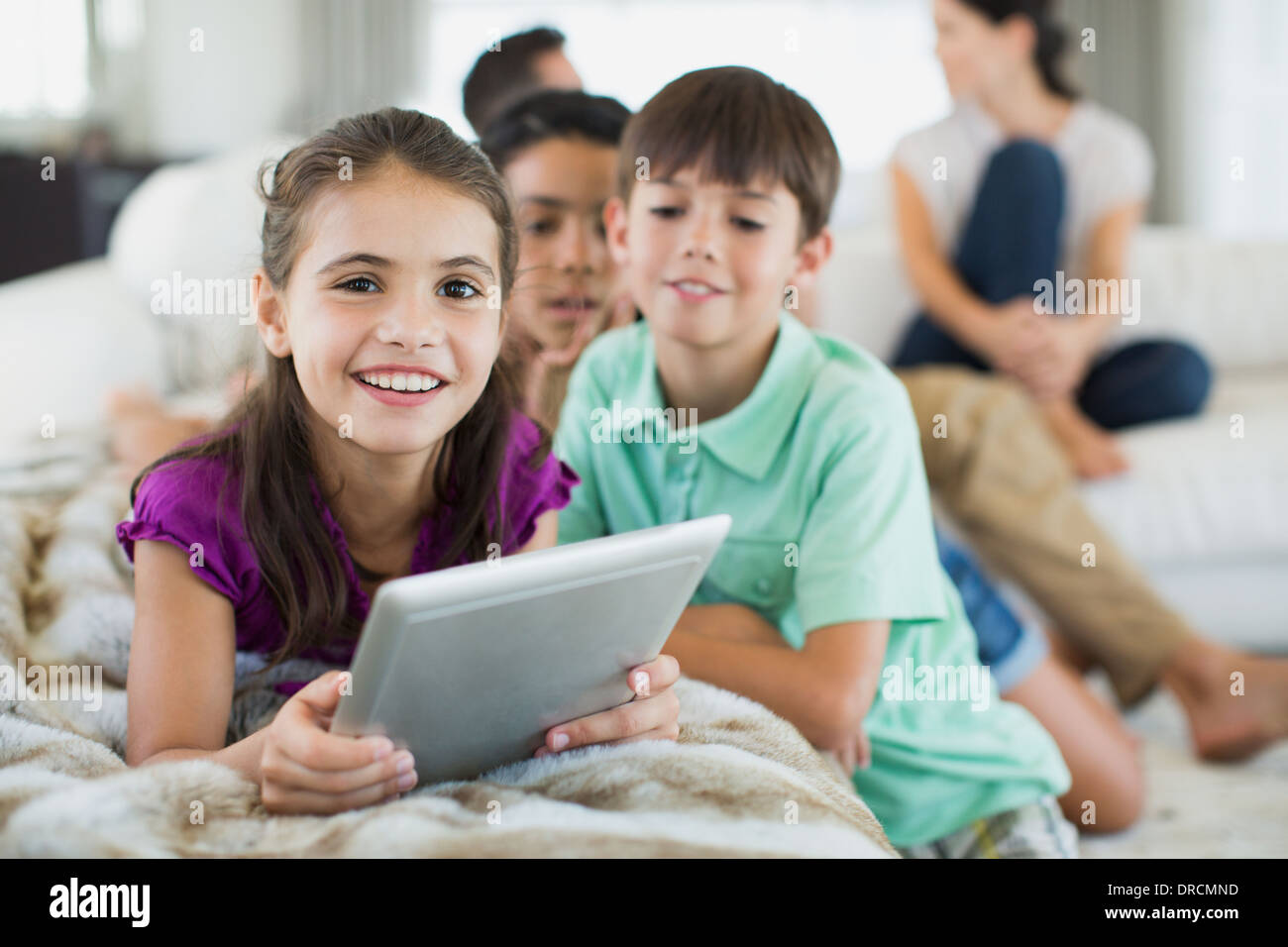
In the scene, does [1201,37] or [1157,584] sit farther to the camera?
[1201,37]

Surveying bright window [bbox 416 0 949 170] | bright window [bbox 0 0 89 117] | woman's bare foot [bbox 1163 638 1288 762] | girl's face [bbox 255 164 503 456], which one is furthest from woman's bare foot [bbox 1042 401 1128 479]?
bright window [bbox 0 0 89 117]

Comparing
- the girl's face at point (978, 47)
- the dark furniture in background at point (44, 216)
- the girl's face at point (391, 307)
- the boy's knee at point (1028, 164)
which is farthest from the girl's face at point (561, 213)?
the dark furniture in background at point (44, 216)

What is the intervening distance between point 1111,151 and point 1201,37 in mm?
3315

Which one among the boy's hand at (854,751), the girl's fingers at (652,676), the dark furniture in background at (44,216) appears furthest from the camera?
the dark furniture in background at (44,216)

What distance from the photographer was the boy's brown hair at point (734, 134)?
1.09 metres

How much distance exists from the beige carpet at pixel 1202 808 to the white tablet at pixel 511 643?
97 cm

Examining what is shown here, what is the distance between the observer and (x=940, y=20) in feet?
7.54

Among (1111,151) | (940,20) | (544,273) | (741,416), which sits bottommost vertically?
(741,416)

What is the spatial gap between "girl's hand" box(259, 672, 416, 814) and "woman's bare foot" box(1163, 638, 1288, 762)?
1.39 meters

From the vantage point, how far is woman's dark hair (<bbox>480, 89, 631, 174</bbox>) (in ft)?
4.65

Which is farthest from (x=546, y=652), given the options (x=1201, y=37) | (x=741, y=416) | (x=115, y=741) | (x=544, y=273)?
(x=1201, y=37)

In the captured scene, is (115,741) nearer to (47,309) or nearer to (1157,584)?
(47,309)

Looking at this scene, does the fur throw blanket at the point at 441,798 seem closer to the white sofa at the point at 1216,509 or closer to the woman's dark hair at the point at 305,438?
the woman's dark hair at the point at 305,438

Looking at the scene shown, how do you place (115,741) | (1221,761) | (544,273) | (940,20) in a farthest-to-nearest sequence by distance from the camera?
1. (940,20)
2. (1221,761)
3. (544,273)
4. (115,741)
